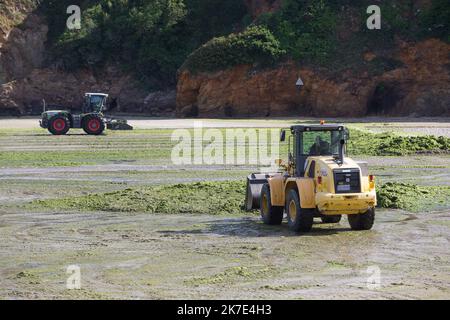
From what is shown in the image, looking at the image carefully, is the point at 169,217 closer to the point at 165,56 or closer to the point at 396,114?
the point at 396,114

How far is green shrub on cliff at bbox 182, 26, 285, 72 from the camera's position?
60.9 m

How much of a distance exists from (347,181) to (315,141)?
1.48m

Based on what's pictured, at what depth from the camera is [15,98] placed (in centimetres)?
6612

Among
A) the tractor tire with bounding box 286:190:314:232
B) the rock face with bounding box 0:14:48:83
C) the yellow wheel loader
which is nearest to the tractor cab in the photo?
the rock face with bounding box 0:14:48:83

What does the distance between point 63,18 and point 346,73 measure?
26.8 meters

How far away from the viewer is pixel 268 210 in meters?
17.3

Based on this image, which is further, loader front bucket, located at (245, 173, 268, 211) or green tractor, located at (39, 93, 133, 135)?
green tractor, located at (39, 93, 133, 135)

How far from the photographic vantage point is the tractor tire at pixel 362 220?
16328 mm
